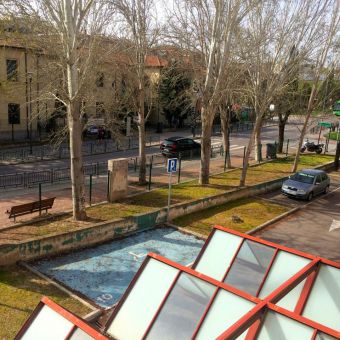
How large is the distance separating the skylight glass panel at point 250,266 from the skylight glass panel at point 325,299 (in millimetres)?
1169

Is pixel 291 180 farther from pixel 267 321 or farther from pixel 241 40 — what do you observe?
pixel 267 321

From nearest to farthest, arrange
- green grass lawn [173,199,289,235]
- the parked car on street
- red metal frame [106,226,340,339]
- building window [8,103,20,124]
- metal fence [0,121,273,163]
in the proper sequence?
red metal frame [106,226,340,339] < green grass lawn [173,199,289,235] < metal fence [0,121,273,163] < building window [8,103,20,124] < the parked car on street

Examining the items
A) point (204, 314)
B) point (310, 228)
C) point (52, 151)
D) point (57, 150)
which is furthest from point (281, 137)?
point (204, 314)

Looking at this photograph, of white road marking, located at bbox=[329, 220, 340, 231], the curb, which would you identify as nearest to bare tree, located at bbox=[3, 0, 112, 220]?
the curb

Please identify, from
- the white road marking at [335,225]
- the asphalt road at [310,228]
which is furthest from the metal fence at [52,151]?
the white road marking at [335,225]

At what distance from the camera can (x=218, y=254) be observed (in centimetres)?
884

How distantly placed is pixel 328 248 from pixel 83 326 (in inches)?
448

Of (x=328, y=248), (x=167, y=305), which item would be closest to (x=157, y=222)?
(x=328, y=248)

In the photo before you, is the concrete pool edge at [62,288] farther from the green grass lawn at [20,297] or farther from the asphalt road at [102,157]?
the asphalt road at [102,157]

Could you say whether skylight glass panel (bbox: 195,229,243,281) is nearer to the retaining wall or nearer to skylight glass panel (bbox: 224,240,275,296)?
skylight glass panel (bbox: 224,240,275,296)

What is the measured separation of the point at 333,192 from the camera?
2358cm

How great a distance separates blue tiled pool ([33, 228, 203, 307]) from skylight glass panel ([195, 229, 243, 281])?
2560mm

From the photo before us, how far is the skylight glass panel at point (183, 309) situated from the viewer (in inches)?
245

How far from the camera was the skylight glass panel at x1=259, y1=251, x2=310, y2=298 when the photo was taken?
308 inches
